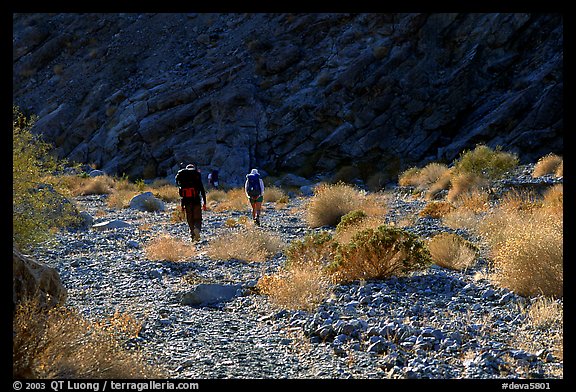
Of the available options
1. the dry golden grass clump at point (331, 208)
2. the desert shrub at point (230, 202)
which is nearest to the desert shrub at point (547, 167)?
the dry golden grass clump at point (331, 208)

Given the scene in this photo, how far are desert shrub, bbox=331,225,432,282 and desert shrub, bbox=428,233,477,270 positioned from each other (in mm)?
797

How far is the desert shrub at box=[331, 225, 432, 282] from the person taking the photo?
8258 millimetres

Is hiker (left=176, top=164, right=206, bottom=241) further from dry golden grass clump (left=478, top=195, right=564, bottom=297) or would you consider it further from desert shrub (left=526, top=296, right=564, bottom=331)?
desert shrub (left=526, top=296, right=564, bottom=331)

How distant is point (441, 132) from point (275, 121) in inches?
444

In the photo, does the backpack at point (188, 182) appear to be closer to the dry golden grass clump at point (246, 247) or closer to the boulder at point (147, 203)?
the dry golden grass clump at point (246, 247)

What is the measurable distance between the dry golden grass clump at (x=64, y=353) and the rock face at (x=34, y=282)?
0.47 metres

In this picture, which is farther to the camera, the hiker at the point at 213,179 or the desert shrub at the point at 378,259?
the hiker at the point at 213,179

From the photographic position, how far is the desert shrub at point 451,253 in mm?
9016

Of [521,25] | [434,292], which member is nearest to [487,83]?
[521,25]

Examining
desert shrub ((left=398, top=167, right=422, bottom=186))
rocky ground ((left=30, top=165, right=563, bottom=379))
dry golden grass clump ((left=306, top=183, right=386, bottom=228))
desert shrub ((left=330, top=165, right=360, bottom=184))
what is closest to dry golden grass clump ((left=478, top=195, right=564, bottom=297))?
rocky ground ((left=30, top=165, right=563, bottom=379))

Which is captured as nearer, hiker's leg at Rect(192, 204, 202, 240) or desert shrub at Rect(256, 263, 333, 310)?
desert shrub at Rect(256, 263, 333, 310)

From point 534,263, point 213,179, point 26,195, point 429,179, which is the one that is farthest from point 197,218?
point 213,179

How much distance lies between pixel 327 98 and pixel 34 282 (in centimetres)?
3150
